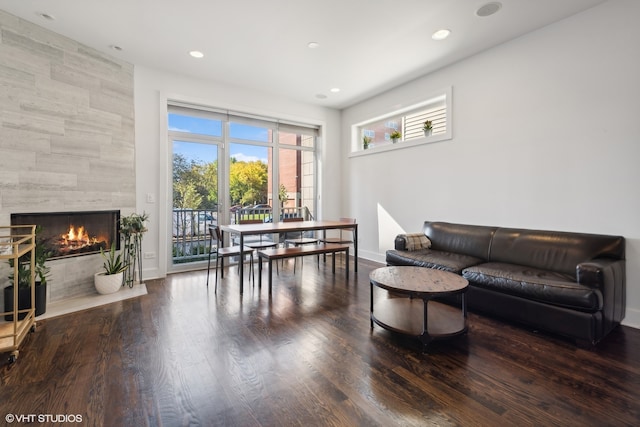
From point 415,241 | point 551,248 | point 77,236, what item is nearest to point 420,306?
point 415,241

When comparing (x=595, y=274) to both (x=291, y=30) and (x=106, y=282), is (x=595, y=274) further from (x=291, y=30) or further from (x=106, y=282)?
(x=106, y=282)

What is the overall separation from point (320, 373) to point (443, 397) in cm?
74

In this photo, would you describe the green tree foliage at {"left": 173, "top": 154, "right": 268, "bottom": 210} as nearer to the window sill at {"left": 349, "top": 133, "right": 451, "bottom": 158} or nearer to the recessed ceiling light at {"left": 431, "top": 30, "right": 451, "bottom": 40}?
the window sill at {"left": 349, "top": 133, "right": 451, "bottom": 158}

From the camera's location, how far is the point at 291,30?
3.18 m

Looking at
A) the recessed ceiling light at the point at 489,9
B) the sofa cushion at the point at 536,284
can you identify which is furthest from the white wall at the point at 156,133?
the sofa cushion at the point at 536,284

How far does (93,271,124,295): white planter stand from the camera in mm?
3443

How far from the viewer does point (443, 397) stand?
1.67m

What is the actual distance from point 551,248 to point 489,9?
2456mm

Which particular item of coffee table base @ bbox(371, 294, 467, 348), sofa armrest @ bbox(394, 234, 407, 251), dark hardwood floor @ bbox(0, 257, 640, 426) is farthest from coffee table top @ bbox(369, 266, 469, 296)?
sofa armrest @ bbox(394, 234, 407, 251)

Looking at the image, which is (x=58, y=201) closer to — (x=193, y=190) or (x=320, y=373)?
(x=193, y=190)

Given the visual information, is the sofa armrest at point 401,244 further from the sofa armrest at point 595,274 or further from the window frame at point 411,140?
the sofa armrest at point 595,274

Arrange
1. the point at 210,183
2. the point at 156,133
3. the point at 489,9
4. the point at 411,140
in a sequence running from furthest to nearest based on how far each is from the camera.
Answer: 1. the point at 210,183
2. the point at 411,140
3. the point at 156,133
4. the point at 489,9

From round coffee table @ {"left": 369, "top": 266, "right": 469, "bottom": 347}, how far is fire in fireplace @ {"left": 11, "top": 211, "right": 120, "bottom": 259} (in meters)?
3.43

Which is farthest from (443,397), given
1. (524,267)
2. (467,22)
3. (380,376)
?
(467,22)
